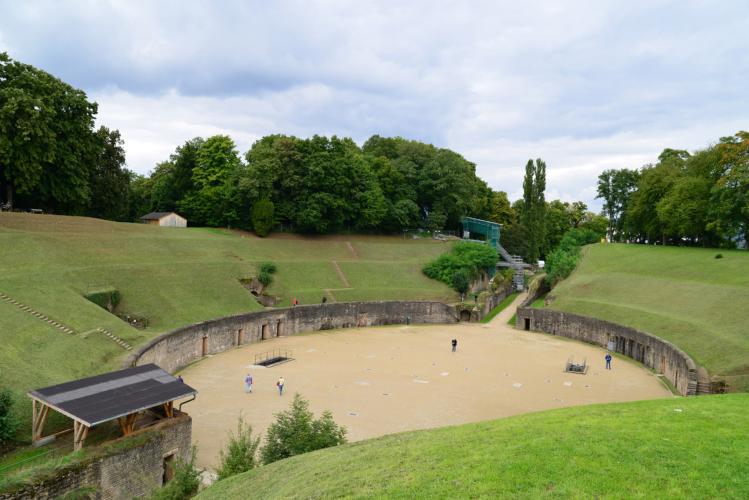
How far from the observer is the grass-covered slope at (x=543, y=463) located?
9.30m

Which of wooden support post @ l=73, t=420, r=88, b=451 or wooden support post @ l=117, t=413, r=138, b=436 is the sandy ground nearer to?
wooden support post @ l=117, t=413, r=138, b=436

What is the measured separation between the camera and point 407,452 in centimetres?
1211

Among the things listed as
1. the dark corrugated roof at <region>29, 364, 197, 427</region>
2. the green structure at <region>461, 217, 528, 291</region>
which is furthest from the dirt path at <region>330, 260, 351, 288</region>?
the dark corrugated roof at <region>29, 364, 197, 427</region>

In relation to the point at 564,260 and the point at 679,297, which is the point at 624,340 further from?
the point at 564,260

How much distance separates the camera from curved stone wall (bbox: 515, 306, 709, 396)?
2650 centimetres

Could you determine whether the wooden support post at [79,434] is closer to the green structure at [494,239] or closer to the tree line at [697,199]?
the tree line at [697,199]

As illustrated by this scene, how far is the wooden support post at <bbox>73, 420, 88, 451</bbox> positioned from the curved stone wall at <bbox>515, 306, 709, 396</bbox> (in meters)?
25.0

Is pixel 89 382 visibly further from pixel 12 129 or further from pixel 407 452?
pixel 12 129

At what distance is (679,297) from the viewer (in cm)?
3866

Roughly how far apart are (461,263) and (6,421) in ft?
139

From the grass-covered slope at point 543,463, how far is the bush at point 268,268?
3247 centimetres

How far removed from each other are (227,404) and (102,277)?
16.8 metres

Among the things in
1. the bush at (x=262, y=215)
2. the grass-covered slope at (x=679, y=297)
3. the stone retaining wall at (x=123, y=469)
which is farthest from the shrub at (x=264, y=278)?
the stone retaining wall at (x=123, y=469)

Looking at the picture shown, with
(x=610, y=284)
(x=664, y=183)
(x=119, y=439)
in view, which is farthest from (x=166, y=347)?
(x=664, y=183)
